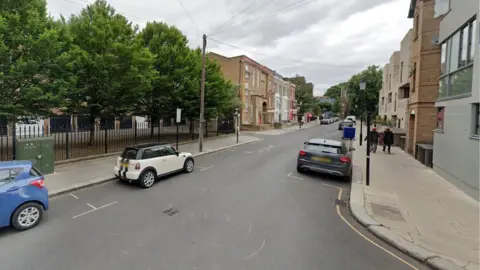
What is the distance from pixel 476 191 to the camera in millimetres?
6938

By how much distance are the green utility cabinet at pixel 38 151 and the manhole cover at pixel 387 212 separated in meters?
11.0

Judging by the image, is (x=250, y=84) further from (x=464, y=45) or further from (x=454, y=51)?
(x=464, y=45)

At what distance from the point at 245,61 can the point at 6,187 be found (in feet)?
106

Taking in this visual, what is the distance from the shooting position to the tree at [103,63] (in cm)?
1173

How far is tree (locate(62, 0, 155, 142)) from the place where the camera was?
38.5ft

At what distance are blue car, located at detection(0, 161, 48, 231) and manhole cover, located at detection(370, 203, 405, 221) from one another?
26.0 ft

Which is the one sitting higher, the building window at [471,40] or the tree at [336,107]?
the tree at [336,107]

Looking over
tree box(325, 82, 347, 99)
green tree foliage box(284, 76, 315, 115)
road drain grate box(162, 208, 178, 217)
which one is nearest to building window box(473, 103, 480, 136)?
road drain grate box(162, 208, 178, 217)

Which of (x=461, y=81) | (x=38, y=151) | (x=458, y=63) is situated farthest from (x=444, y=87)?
(x=38, y=151)

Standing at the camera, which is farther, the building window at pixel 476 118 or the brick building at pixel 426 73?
the brick building at pixel 426 73

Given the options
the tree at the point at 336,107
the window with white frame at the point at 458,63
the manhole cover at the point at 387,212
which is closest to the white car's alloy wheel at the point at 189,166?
the manhole cover at the point at 387,212

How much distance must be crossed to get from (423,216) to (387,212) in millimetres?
783

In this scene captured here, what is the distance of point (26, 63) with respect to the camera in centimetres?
844

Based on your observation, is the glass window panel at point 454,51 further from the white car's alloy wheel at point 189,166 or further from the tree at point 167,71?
the tree at point 167,71
